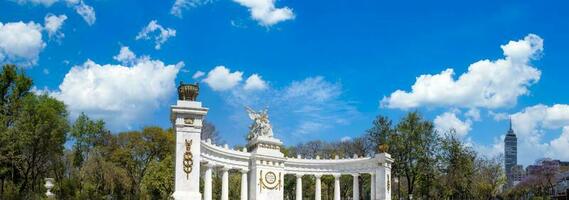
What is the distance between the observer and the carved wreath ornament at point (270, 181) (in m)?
48.2

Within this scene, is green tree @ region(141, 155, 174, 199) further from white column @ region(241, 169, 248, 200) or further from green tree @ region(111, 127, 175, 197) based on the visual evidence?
white column @ region(241, 169, 248, 200)

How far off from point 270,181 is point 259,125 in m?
4.68

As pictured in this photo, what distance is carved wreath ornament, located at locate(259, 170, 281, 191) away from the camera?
1896 inches

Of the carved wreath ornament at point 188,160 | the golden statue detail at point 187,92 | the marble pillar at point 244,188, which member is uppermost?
the golden statue detail at point 187,92

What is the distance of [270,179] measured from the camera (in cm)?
4894

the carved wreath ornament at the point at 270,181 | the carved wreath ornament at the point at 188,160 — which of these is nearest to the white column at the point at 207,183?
the carved wreath ornament at the point at 188,160

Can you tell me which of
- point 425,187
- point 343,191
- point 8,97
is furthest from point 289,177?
point 8,97

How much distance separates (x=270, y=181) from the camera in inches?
1924

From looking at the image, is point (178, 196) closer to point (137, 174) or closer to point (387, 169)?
point (387, 169)

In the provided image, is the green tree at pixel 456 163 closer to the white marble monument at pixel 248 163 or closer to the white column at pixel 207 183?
the white marble monument at pixel 248 163

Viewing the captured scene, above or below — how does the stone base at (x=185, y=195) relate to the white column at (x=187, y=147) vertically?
below

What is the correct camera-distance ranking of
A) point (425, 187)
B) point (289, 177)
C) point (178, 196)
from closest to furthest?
point (178, 196)
point (425, 187)
point (289, 177)

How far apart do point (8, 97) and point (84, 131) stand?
10955 millimetres

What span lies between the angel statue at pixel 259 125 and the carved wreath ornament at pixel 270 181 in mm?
3336
